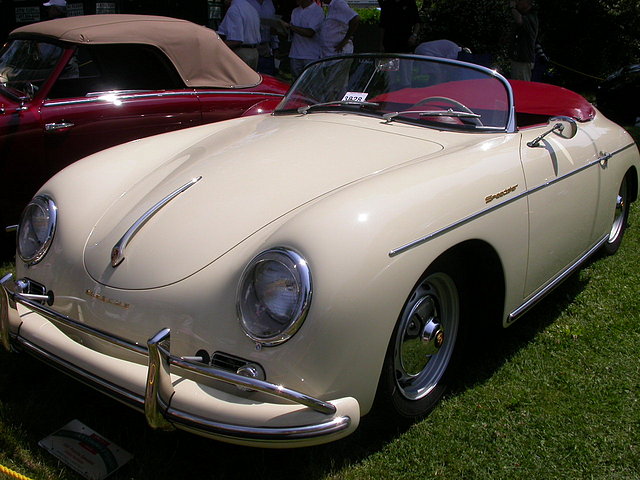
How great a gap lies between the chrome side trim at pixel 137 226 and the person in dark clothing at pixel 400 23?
6773mm

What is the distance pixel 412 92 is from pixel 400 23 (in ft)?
19.8

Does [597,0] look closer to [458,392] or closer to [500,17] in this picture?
[500,17]

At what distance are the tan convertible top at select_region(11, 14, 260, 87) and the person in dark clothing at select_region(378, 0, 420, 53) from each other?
392cm

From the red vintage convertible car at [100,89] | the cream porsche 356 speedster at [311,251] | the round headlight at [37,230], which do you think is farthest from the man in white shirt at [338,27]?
the round headlight at [37,230]

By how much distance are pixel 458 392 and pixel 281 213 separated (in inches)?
44.4

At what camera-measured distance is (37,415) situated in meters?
2.63

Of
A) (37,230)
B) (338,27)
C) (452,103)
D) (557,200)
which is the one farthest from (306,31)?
(37,230)

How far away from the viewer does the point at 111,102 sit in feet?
15.2

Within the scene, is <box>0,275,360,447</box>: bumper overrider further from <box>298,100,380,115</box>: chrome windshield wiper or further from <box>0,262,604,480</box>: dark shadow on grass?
<box>298,100,380,115</box>: chrome windshield wiper

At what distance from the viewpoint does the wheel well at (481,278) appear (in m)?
2.61

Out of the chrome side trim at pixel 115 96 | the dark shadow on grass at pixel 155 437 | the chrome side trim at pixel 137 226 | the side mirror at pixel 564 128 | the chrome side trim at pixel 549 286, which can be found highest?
the side mirror at pixel 564 128

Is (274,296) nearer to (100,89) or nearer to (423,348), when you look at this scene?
(423,348)

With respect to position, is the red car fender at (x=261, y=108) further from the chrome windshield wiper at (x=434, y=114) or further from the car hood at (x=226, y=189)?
the chrome windshield wiper at (x=434, y=114)

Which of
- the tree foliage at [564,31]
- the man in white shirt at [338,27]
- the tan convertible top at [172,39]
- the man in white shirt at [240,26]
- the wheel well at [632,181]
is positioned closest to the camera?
the wheel well at [632,181]
